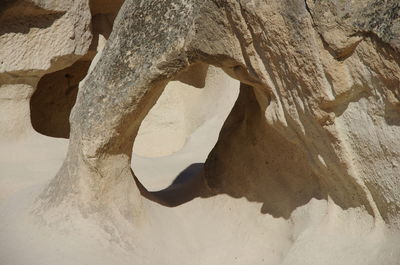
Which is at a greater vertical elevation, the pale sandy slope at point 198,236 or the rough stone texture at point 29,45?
the rough stone texture at point 29,45

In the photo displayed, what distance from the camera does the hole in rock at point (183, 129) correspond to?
12.3 ft

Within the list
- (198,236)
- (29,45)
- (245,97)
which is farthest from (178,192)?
(29,45)

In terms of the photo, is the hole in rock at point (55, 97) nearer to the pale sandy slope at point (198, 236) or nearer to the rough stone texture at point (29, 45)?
the rough stone texture at point (29, 45)

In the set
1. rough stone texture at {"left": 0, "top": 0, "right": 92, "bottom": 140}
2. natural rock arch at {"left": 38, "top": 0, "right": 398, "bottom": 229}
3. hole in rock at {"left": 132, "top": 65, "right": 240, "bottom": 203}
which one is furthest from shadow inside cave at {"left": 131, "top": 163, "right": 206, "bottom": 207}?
rough stone texture at {"left": 0, "top": 0, "right": 92, "bottom": 140}

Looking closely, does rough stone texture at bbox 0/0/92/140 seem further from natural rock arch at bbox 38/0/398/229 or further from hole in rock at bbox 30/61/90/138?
natural rock arch at bbox 38/0/398/229

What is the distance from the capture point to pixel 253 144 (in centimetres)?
290

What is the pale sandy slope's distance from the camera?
2342 millimetres

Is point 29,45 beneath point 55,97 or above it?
above

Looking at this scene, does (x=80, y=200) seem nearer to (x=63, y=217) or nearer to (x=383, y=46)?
(x=63, y=217)

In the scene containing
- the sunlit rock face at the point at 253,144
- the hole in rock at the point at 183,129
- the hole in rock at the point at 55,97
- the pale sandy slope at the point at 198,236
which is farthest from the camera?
the hole in rock at the point at 55,97

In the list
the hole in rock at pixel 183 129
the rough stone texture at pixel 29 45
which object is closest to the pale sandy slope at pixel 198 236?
the hole in rock at pixel 183 129

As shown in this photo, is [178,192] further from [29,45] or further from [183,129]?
[183,129]

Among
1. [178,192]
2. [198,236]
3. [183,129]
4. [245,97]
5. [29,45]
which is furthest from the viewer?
[183,129]

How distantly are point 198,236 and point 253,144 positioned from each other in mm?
398
